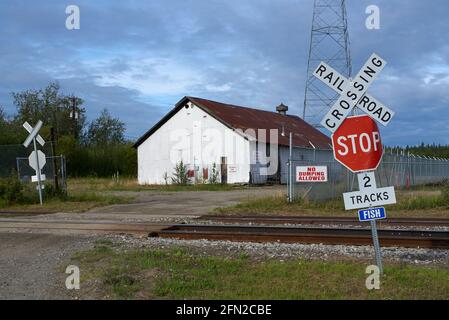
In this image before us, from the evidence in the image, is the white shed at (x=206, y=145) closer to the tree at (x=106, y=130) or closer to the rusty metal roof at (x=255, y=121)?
the rusty metal roof at (x=255, y=121)

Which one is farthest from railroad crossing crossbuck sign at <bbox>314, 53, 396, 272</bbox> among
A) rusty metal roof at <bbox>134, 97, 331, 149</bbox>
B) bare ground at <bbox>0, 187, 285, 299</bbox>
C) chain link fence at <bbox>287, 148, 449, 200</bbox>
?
rusty metal roof at <bbox>134, 97, 331, 149</bbox>

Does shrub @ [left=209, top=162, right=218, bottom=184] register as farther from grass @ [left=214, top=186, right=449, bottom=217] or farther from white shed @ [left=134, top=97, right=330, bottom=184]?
grass @ [left=214, top=186, right=449, bottom=217]

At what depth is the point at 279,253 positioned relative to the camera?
10633 millimetres

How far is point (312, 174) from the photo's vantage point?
21312mm

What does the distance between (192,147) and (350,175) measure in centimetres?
2405

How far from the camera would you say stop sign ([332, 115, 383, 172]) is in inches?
316

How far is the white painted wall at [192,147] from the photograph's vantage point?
42875 millimetres

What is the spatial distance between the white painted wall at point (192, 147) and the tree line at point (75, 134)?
8.61m

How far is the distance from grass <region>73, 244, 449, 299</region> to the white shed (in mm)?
32508

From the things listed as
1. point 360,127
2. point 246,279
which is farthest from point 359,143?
point 246,279

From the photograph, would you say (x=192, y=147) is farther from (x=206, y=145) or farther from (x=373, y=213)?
(x=373, y=213)

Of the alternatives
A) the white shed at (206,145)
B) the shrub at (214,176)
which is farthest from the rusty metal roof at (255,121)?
the shrub at (214,176)

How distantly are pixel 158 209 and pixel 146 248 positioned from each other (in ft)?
35.9
